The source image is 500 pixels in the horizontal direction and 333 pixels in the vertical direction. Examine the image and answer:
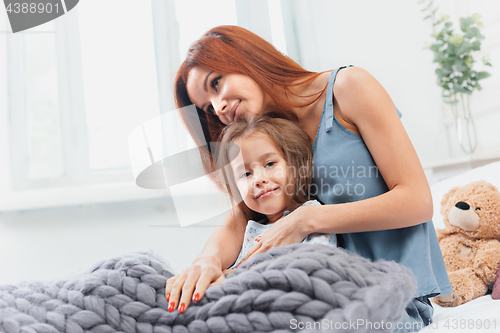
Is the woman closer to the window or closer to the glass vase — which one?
the window

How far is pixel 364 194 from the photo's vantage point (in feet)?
2.22

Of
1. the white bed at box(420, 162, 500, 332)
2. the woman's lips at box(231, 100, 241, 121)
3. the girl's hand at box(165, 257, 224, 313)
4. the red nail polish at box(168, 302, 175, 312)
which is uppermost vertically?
the woman's lips at box(231, 100, 241, 121)

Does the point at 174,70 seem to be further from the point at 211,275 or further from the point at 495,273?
the point at 495,273

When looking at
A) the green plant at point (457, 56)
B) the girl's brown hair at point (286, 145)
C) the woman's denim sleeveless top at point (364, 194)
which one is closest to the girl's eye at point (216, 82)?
the girl's brown hair at point (286, 145)

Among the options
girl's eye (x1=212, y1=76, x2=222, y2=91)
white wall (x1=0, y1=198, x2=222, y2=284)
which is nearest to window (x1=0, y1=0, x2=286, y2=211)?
white wall (x1=0, y1=198, x2=222, y2=284)

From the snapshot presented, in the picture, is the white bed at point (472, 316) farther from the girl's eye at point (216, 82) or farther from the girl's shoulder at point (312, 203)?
the girl's eye at point (216, 82)

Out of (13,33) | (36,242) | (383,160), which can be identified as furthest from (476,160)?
(13,33)

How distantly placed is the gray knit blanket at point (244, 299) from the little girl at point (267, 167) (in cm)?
25

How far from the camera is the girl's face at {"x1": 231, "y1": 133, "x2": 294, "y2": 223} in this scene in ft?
2.26

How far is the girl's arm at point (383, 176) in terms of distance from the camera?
23.2 inches

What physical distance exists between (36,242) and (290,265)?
0.59 m

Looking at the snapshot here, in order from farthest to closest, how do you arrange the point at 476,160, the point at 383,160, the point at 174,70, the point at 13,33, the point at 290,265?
the point at 476,160
the point at 174,70
the point at 13,33
the point at 383,160
the point at 290,265

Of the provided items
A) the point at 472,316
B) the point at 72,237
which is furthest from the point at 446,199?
the point at 72,237

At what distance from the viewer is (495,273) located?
820 mm
